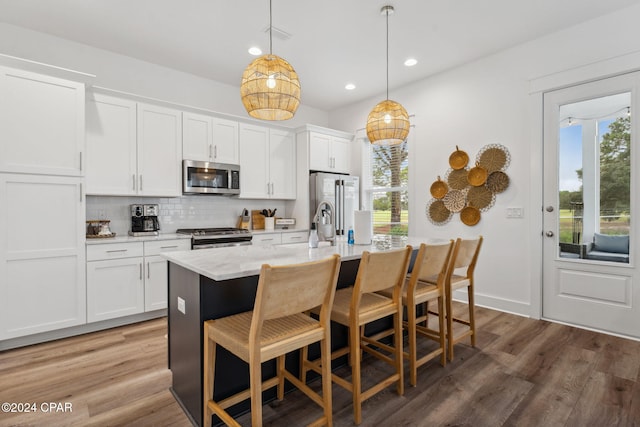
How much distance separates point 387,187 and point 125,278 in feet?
11.9

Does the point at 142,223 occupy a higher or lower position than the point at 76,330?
higher

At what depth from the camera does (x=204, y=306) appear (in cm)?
172

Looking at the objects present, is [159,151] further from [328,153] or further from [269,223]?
[328,153]

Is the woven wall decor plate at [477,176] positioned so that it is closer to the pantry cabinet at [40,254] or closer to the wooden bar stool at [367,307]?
the wooden bar stool at [367,307]

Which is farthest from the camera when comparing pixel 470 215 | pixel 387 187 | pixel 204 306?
pixel 387 187

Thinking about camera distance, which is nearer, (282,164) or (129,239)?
(129,239)

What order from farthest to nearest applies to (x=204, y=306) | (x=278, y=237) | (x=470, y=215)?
(x=278, y=237) → (x=470, y=215) → (x=204, y=306)

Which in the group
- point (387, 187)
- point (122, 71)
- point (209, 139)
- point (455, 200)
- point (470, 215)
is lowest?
point (470, 215)

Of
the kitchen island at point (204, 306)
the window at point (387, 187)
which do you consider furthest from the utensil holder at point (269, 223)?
the kitchen island at point (204, 306)

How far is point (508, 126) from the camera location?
12.0 feet

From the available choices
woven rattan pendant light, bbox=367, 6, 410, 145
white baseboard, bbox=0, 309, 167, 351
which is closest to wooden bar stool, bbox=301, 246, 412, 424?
woven rattan pendant light, bbox=367, 6, 410, 145

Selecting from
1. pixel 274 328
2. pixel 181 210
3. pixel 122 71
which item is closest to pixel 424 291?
pixel 274 328

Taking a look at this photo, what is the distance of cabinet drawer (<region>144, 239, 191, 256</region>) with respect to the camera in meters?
3.36

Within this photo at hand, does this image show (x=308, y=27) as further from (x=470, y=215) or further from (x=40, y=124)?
(x=470, y=215)
